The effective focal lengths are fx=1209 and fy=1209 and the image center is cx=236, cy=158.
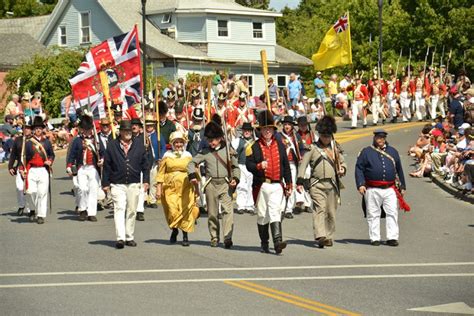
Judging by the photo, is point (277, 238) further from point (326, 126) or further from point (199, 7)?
point (199, 7)

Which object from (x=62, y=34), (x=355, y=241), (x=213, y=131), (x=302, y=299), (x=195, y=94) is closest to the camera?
(x=302, y=299)

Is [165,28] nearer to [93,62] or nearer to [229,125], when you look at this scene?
[229,125]

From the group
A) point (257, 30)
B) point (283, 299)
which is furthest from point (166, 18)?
point (283, 299)

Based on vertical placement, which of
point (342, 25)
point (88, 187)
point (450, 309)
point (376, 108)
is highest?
point (342, 25)

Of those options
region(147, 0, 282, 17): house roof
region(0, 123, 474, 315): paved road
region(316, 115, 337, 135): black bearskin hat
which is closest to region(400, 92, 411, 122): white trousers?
region(0, 123, 474, 315): paved road

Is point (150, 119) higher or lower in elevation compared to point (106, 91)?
lower

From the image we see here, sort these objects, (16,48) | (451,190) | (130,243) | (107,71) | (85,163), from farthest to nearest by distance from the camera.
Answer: (16,48), (451,190), (107,71), (85,163), (130,243)

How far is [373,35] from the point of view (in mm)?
74062

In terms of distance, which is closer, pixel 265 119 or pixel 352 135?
pixel 265 119

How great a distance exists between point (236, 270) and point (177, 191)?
3177mm

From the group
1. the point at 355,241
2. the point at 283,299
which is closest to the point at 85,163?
the point at 355,241

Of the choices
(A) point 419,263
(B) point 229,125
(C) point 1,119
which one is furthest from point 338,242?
(C) point 1,119

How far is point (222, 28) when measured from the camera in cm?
6681

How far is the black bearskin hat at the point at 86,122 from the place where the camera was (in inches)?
918
